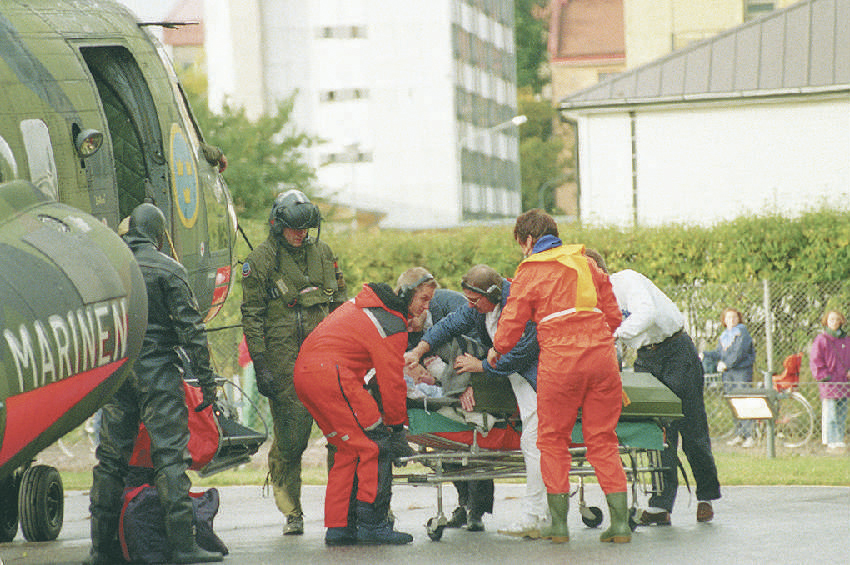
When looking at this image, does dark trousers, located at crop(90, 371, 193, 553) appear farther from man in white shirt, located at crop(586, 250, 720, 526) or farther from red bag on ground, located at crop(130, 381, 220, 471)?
man in white shirt, located at crop(586, 250, 720, 526)

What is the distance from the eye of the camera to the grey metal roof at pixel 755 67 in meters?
27.1

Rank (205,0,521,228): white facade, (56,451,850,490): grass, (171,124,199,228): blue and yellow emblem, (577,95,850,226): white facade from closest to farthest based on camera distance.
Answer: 1. (171,124,199,228): blue and yellow emblem
2. (56,451,850,490): grass
3. (577,95,850,226): white facade
4. (205,0,521,228): white facade

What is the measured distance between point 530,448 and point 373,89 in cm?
5165

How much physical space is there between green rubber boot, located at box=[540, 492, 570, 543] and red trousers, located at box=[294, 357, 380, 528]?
1.15 meters

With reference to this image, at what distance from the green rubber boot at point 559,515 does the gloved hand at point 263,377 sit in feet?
7.28

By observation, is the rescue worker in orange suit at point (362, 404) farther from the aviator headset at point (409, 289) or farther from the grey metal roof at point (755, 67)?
the grey metal roof at point (755, 67)

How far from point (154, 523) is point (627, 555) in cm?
282

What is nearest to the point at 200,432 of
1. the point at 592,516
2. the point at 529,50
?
the point at 592,516

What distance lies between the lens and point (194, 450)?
28.8 feet

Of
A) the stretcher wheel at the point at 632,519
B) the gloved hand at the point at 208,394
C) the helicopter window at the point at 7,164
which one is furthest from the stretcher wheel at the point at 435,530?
the helicopter window at the point at 7,164

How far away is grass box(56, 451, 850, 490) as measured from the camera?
12245 millimetres

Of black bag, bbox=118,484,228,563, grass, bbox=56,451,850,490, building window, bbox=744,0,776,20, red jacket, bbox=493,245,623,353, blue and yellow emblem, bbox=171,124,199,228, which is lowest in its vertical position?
grass, bbox=56,451,850,490

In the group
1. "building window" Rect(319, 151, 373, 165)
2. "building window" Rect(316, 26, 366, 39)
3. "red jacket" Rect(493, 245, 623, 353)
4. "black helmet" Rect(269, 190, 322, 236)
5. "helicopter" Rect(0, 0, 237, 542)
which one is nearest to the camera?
"helicopter" Rect(0, 0, 237, 542)

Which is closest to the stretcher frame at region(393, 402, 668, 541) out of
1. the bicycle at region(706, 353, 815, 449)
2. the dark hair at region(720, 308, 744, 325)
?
the bicycle at region(706, 353, 815, 449)
